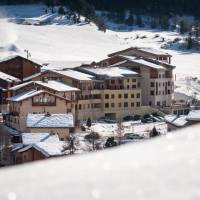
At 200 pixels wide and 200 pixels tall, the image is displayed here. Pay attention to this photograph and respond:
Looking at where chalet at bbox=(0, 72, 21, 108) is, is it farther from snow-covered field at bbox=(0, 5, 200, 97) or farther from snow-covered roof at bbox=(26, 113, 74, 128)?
snow-covered field at bbox=(0, 5, 200, 97)

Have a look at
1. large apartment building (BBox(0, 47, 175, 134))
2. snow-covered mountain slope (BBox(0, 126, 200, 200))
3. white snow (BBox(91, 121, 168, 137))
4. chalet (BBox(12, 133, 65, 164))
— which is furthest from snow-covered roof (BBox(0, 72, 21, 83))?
snow-covered mountain slope (BBox(0, 126, 200, 200))

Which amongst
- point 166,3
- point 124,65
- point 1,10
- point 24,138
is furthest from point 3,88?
point 166,3

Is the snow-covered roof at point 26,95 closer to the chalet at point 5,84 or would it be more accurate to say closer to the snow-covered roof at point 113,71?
the chalet at point 5,84

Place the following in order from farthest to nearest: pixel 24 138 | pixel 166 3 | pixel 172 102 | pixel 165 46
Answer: pixel 166 3
pixel 165 46
pixel 172 102
pixel 24 138

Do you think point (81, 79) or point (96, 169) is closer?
point (96, 169)

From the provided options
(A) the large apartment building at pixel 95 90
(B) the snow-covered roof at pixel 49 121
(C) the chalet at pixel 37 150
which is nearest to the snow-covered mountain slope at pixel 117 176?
(C) the chalet at pixel 37 150

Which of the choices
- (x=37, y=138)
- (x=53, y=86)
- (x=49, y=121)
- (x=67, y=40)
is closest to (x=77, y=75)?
(x=53, y=86)

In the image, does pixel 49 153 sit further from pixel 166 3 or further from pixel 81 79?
pixel 166 3
